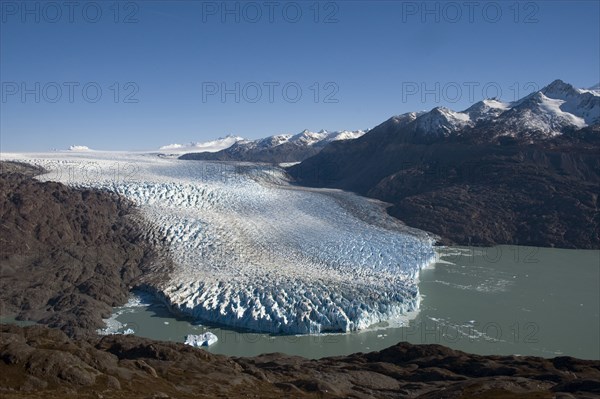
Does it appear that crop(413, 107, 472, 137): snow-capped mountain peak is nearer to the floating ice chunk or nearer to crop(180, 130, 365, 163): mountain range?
crop(180, 130, 365, 163): mountain range

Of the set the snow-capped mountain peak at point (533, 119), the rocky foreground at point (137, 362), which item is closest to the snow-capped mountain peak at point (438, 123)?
the snow-capped mountain peak at point (533, 119)

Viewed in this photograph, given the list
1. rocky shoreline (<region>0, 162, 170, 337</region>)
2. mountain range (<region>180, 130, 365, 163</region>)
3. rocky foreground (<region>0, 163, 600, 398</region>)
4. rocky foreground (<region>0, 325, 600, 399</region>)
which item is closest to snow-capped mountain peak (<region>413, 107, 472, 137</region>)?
mountain range (<region>180, 130, 365, 163</region>)

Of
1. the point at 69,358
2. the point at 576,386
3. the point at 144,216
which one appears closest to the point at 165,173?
the point at 144,216

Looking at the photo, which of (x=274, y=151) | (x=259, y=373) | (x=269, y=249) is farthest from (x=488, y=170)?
(x=274, y=151)

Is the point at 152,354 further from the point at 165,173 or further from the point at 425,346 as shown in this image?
the point at 165,173

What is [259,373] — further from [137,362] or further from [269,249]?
[269,249]
